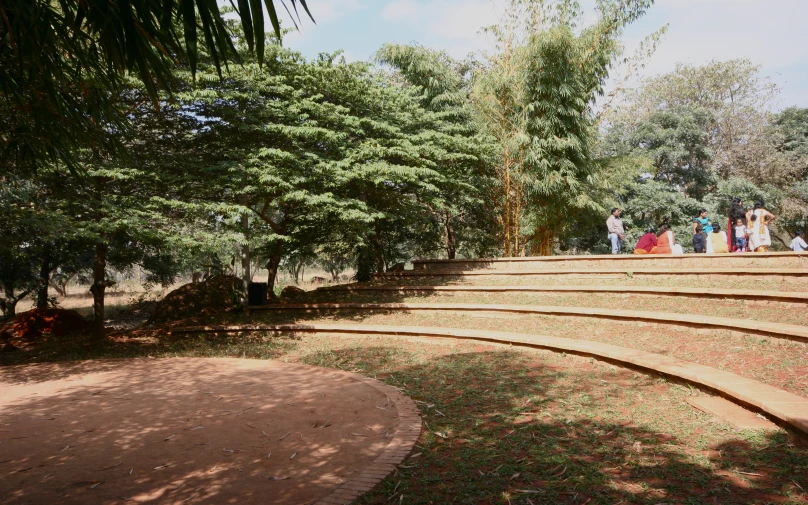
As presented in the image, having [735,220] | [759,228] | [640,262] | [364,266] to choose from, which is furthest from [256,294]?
[759,228]

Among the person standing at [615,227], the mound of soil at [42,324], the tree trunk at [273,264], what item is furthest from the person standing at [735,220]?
the mound of soil at [42,324]

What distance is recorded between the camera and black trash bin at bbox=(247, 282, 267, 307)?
1220 centimetres

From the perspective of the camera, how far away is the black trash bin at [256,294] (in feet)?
40.0

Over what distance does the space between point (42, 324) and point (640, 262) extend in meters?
13.2

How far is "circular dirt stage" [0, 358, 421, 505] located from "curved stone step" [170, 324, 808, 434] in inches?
89.6

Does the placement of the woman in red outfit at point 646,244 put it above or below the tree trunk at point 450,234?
below

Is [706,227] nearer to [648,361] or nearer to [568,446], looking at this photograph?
[648,361]

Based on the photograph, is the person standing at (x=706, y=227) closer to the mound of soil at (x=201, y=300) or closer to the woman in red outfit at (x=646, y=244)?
the woman in red outfit at (x=646, y=244)

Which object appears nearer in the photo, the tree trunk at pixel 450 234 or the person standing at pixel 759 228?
the person standing at pixel 759 228

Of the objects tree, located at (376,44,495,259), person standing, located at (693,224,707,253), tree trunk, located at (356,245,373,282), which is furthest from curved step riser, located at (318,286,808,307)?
person standing, located at (693,224,707,253)

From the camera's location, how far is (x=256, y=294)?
1222 centimetres

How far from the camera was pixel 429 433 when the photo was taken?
4.06 m

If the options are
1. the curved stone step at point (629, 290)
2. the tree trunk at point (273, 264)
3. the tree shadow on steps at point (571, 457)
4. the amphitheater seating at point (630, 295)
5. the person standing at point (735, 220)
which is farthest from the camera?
the tree trunk at point (273, 264)

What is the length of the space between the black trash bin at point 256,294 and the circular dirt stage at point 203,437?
5.49 m
